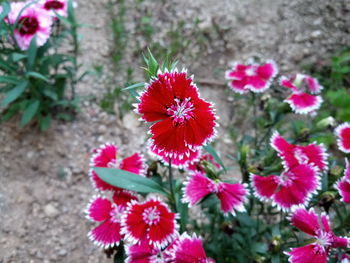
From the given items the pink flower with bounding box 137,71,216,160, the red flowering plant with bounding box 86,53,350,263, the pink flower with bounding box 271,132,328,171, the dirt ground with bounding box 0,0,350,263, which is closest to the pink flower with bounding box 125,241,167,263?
the red flowering plant with bounding box 86,53,350,263

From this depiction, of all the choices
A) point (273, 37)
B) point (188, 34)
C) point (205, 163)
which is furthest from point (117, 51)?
point (205, 163)

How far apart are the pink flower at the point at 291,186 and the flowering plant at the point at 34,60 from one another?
3.97ft

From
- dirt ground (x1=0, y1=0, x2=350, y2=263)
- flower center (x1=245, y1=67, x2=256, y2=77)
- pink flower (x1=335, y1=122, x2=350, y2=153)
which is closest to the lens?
pink flower (x1=335, y1=122, x2=350, y2=153)

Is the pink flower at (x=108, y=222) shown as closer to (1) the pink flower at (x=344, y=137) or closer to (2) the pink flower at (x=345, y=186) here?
(2) the pink flower at (x=345, y=186)

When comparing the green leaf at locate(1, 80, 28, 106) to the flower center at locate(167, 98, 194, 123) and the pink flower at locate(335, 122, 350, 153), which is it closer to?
the flower center at locate(167, 98, 194, 123)

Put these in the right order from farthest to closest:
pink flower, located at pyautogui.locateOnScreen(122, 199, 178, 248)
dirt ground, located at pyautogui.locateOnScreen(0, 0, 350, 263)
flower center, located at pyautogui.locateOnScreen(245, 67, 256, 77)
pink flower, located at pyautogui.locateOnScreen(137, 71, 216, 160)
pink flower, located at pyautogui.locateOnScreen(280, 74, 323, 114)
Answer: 1. dirt ground, located at pyautogui.locateOnScreen(0, 0, 350, 263)
2. flower center, located at pyautogui.locateOnScreen(245, 67, 256, 77)
3. pink flower, located at pyautogui.locateOnScreen(280, 74, 323, 114)
4. pink flower, located at pyautogui.locateOnScreen(122, 199, 178, 248)
5. pink flower, located at pyautogui.locateOnScreen(137, 71, 216, 160)

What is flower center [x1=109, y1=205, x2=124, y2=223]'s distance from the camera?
4.31 feet

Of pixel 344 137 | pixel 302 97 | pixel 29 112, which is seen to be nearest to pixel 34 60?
pixel 29 112

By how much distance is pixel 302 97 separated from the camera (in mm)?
1628

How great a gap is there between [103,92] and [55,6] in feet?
2.54

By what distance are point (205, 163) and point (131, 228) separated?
1.22 ft

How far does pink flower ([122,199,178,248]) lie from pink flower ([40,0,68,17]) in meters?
1.18

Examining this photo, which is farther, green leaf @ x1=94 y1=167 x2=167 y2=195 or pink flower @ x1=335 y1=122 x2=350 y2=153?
pink flower @ x1=335 y1=122 x2=350 y2=153

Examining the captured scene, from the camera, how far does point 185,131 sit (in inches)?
38.2
